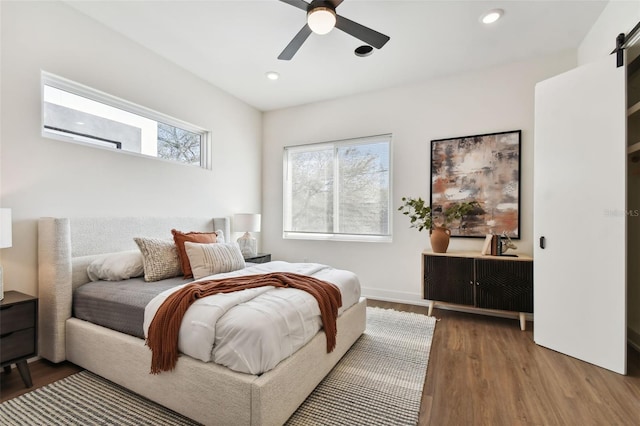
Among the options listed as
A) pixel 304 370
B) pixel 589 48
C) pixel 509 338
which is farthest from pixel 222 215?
pixel 589 48

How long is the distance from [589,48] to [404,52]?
1.73m

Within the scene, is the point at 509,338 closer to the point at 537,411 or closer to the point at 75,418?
the point at 537,411

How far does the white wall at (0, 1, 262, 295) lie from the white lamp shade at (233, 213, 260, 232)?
0.39 metres

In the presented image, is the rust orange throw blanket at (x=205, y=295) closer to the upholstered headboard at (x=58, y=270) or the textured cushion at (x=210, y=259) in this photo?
the textured cushion at (x=210, y=259)

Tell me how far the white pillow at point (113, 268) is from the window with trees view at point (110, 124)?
1.10m

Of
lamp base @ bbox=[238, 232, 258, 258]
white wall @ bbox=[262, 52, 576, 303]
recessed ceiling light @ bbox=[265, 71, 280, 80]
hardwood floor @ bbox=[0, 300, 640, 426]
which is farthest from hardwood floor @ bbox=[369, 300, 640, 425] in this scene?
recessed ceiling light @ bbox=[265, 71, 280, 80]

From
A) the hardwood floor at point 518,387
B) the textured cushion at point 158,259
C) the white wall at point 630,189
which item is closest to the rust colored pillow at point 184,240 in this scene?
the textured cushion at point 158,259

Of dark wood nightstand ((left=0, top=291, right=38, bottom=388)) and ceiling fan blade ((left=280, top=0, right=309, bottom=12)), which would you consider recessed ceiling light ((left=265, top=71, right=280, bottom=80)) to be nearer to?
ceiling fan blade ((left=280, top=0, right=309, bottom=12))

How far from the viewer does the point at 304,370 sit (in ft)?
5.57

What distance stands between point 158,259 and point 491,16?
3.60 m

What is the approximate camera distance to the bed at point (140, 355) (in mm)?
1428

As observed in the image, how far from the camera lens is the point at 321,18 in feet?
6.56

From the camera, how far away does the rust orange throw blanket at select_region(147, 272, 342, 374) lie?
62.7 inches

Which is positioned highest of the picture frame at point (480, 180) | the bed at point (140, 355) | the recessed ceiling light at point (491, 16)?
the recessed ceiling light at point (491, 16)
